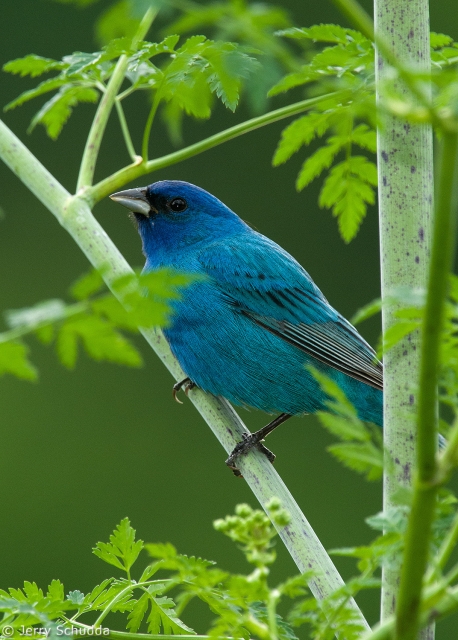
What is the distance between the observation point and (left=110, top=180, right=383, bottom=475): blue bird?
348 cm

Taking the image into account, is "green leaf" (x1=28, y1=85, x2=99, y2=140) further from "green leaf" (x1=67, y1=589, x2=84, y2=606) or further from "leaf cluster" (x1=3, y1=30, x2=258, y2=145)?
"green leaf" (x1=67, y1=589, x2=84, y2=606)

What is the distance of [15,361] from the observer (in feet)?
3.39

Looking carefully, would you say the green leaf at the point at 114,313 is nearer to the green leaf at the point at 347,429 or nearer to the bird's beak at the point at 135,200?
the green leaf at the point at 347,429

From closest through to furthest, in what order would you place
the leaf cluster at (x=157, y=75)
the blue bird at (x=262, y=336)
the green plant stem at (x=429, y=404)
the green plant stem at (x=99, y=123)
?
the green plant stem at (x=429, y=404) → the leaf cluster at (x=157, y=75) → the green plant stem at (x=99, y=123) → the blue bird at (x=262, y=336)

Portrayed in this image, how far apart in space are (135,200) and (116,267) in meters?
1.86

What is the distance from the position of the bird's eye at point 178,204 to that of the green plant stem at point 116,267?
1.57m

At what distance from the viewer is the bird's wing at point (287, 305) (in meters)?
3.57

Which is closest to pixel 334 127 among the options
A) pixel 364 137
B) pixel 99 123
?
pixel 364 137

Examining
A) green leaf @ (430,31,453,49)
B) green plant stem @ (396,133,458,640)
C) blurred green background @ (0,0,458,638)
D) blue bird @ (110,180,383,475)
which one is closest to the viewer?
green plant stem @ (396,133,458,640)

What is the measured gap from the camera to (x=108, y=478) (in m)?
9.03

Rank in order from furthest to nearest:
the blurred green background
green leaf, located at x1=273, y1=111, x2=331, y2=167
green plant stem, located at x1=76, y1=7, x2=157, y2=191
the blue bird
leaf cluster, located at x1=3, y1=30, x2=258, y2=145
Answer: the blurred green background → the blue bird → green plant stem, located at x1=76, y1=7, x2=157, y2=191 → green leaf, located at x1=273, y1=111, x2=331, y2=167 → leaf cluster, located at x1=3, y1=30, x2=258, y2=145

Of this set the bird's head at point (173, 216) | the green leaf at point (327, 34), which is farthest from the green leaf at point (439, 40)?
the bird's head at point (173, 216)

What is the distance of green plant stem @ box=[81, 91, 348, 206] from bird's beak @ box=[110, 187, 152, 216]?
5.46ft

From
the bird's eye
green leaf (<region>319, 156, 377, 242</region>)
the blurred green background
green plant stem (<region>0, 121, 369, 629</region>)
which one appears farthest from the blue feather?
the blurred green background
